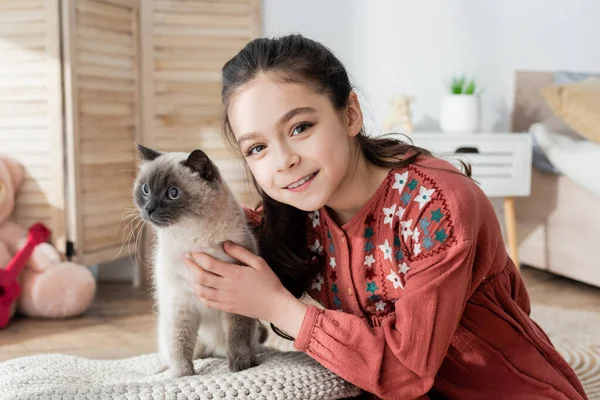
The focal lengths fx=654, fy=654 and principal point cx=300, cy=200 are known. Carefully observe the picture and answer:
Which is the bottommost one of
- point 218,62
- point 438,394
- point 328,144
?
point 438,394

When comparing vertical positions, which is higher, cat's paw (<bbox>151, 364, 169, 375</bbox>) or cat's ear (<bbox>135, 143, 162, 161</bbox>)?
cat's ear (<bbox>135, 143, 162, 161</bbox>)

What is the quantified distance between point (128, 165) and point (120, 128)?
158 millimetres

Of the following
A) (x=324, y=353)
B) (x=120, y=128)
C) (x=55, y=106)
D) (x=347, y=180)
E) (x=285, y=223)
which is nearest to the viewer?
(x=324, y=353)

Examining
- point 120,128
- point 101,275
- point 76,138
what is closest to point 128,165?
point 120,128

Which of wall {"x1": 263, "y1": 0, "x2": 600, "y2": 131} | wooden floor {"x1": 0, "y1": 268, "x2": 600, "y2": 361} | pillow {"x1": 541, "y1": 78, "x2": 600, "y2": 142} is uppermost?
wall {"x1": 263, "y1": 0, "x2": 600, "y2": 131}

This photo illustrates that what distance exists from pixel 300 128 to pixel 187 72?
183 centimetres

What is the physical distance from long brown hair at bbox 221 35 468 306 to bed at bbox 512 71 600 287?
1.60 meters

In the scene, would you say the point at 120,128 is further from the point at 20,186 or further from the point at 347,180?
the point at 347,180

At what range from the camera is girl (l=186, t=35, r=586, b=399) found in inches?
40.0

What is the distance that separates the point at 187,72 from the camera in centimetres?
275

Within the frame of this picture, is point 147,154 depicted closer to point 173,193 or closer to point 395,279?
point 173,193

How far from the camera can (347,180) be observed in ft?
3.78

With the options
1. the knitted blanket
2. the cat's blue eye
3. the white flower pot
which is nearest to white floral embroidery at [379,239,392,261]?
the knitted blanket

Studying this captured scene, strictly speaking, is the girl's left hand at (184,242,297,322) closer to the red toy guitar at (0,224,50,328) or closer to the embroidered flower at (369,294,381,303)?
the embroidered flower at (369,294,381,303)
